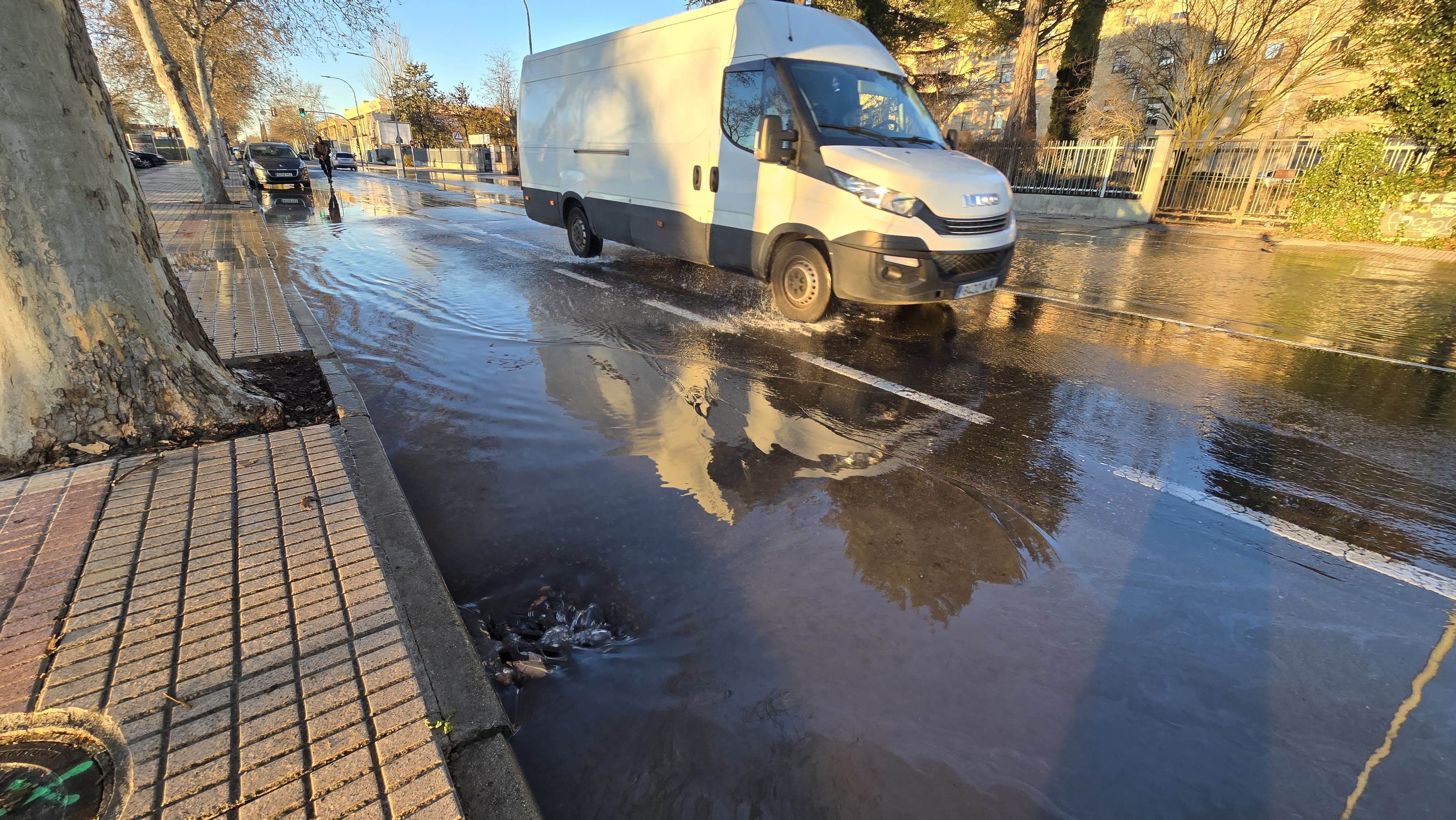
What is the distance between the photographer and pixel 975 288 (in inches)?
233

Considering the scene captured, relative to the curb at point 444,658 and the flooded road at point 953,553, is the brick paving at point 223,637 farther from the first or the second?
the flooded road at point 953,553

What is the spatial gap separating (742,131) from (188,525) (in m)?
5.79

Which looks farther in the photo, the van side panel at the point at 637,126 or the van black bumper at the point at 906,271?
the van side panel at the point at 637,126

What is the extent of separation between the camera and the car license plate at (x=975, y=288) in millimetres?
5828

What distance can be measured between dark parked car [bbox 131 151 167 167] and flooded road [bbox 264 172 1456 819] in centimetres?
5637

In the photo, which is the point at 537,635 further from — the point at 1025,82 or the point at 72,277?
the point at 1025,82

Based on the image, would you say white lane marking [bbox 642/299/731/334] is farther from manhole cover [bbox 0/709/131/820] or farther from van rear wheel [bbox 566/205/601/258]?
manhole cover [bbox 0/709/131/820]

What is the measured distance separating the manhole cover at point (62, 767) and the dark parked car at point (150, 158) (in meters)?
58.4

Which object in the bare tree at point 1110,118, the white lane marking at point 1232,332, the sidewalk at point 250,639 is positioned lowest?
the sidewalk at point 250,639

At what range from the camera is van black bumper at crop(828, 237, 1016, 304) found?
5602 mm

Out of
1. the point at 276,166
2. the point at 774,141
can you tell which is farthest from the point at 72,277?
the point at 276,166

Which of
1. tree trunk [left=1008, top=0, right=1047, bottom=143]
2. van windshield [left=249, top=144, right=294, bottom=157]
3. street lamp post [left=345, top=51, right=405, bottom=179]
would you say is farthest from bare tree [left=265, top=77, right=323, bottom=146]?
tree trunk [left=1008, top=0, right=1047, bottom=143]

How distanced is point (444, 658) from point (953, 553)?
2181mm

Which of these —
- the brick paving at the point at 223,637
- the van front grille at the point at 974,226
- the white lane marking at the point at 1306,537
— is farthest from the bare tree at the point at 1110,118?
the brick paving at the point at 223,637
